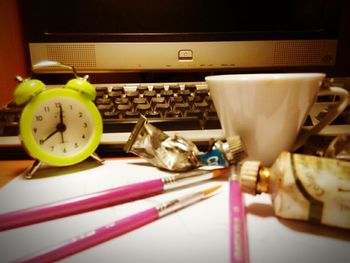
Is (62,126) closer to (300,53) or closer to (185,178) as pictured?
(185,178)

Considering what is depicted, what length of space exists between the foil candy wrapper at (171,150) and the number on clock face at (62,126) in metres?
0.05

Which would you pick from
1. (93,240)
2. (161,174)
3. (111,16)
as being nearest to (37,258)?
(93,240)

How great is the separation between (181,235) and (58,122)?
0.67ft

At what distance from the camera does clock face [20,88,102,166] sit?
32 centimetres

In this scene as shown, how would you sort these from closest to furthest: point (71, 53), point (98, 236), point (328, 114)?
point (98, 236) < point (328, 114) < point (71, 53)

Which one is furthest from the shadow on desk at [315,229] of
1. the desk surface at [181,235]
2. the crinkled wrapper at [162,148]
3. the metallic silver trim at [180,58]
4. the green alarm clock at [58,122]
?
the metallic silver trim at [180,58]

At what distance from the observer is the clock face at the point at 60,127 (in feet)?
1.04

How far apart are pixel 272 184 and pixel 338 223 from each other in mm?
50

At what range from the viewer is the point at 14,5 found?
0.58 meters

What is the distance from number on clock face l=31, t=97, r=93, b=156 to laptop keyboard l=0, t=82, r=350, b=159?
29mm

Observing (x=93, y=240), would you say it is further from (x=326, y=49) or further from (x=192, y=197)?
(x=326, y=49)

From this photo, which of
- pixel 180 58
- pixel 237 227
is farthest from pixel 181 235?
pixel 180 58

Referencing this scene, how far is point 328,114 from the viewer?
0.30 meters

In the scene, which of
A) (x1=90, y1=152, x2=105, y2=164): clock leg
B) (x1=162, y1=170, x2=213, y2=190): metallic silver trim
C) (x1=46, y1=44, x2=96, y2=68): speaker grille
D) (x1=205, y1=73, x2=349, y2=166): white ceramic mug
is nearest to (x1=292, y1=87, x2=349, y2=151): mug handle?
(x1=205, y1=73, x2=349, y2=166): white ceramic mug
